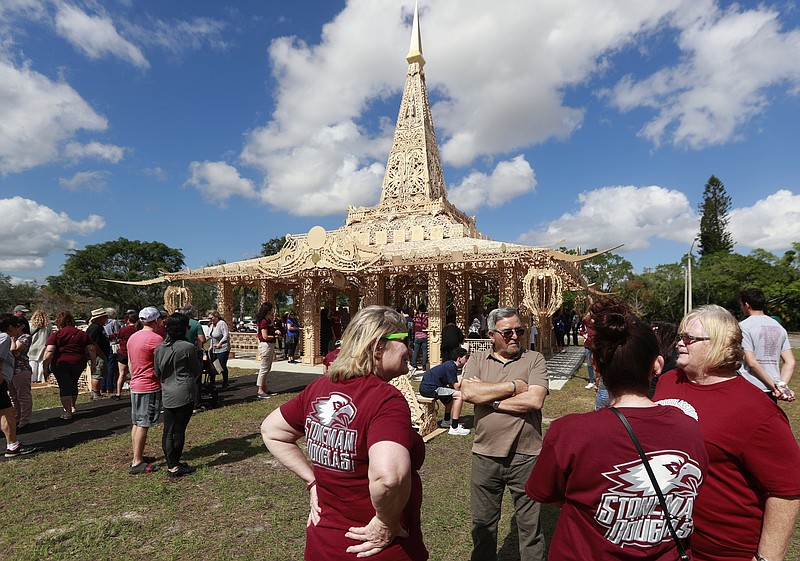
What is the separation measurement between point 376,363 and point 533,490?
A: 676 millimetres

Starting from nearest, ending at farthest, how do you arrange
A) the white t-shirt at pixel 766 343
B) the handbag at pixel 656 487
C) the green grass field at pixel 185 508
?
the handbag at pixel 656 487 < the green grass field at pixel 185 508 < the white t-shirt at pixel 766 343

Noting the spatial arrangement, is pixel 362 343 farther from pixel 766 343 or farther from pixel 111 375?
pixel 111 375

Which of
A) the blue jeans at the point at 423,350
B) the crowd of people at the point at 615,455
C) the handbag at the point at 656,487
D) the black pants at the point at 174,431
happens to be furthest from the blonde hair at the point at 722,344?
the blue jeans at the point at 423,350

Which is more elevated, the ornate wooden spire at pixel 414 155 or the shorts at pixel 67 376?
the ornate wooden spire at pixel 414 155

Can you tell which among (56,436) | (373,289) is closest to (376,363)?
(56,436)

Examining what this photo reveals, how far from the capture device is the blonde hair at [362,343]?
1.51 m

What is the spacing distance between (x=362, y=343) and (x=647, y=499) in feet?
3.28

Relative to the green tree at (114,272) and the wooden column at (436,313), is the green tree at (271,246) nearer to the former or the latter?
the green tree at (114,272)

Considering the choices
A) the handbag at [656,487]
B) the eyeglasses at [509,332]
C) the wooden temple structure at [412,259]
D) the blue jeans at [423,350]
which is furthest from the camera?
the wooden temple structure at [412,259]

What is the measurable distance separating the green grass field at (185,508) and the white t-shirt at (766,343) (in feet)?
5.20

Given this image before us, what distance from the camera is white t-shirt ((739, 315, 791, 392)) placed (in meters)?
3.98

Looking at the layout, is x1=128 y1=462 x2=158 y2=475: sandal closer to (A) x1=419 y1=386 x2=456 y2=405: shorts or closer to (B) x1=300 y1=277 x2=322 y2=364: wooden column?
(A) x1=419 y1=386 x2=456 y2=405: shorts

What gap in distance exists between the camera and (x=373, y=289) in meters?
12.8

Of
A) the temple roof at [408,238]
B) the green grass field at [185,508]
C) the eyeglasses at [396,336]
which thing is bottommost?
the green grass field at [185,508]
